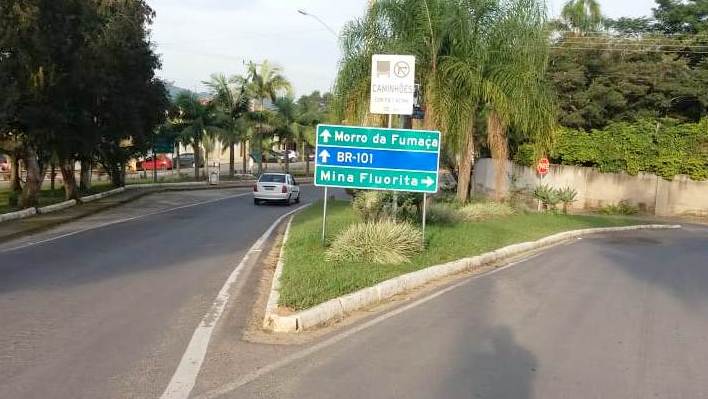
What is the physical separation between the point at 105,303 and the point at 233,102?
154 feet

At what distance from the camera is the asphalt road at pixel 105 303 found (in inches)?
243

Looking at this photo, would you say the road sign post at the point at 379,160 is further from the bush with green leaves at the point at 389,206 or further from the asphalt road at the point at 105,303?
the asphalt road at the point at 105,303

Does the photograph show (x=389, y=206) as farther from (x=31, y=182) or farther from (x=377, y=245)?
(x=31, y=182)

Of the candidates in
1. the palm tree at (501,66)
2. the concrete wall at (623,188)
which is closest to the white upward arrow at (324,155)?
the palm tree at (501,66)

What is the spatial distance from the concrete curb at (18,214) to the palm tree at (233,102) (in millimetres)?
30650

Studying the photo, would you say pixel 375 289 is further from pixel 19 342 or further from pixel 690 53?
pixel 690 53

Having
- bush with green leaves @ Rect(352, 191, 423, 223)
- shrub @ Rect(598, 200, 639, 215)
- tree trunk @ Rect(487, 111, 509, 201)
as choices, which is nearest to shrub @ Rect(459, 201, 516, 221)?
tree trunk @ Rect(487, 111, 509, 201)

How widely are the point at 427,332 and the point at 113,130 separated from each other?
936 inches

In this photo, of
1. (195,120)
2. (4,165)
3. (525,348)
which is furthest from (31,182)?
(4,165)

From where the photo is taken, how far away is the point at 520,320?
29.3 ft

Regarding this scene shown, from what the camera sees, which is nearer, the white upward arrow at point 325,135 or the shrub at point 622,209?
the white upward arrow at point 325,135

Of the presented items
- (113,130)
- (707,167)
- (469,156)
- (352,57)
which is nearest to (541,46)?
(469,156)

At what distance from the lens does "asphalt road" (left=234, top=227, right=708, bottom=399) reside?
20.0ft

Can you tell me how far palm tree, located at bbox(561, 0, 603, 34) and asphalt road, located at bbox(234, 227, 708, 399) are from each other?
33150mm
